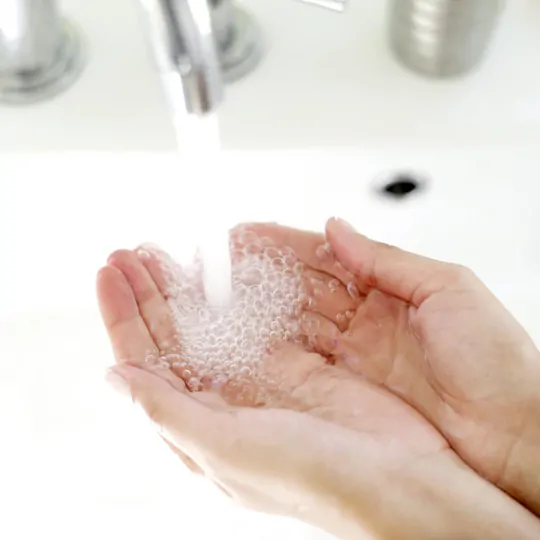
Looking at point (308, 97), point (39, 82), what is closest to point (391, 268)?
point (308, 97)

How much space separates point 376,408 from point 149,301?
7.9 inches

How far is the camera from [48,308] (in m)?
0.76

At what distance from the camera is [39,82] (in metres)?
0.65

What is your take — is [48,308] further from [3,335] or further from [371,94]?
[371,94]

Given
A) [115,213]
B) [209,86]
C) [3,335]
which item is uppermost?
[209,86]

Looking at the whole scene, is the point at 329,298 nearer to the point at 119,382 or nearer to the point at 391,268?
the point at 391,268

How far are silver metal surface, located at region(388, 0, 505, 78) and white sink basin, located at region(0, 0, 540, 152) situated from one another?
0.01 metres

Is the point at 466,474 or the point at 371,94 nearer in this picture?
the point at 466,474

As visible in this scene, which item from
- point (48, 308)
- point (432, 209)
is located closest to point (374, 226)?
point (432, 209)

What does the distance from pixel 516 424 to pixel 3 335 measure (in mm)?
461

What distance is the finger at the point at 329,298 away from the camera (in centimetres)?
66

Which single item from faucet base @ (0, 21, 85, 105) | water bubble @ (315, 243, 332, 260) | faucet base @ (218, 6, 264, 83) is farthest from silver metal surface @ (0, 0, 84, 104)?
water bubble @ (315, 243, 332, 260)

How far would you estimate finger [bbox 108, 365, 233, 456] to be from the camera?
52 centimetres

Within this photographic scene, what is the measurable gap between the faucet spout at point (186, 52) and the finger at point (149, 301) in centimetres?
21
